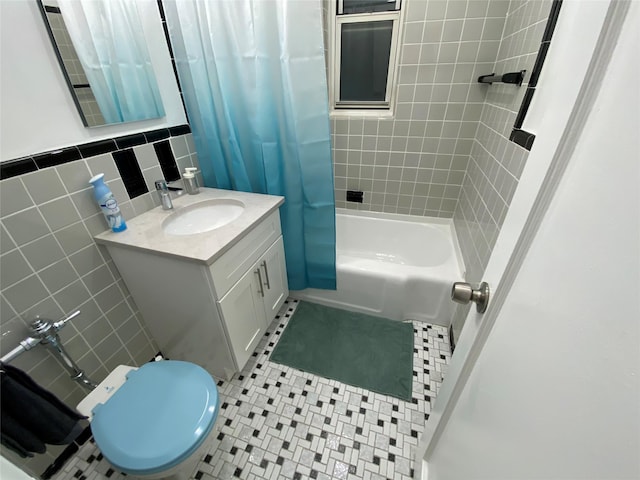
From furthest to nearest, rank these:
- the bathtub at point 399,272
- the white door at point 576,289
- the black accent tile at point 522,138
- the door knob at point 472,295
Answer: the bathtub at point 399,272 → the black accent tile at point 522,138 → the door knob at point 472,295 → the white door at point 576,289

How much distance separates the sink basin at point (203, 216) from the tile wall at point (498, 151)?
1.15 metres

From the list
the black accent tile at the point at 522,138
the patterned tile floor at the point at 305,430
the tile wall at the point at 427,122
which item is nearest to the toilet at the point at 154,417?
the patterned tile floor at the point at 305,430

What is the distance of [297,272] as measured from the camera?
5.57 ft

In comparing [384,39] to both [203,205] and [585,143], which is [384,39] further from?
[585,143]

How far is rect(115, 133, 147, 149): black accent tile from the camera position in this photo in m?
1.12

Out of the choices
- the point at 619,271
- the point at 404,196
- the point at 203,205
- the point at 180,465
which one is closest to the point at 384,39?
the point at 404,196

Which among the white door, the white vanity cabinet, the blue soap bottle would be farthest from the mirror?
the white door

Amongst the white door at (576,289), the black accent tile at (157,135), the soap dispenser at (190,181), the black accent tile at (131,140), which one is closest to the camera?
the white door at (576,289)

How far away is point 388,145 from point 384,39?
0.63 metres

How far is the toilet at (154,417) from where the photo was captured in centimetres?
80

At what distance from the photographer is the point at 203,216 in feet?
4.46

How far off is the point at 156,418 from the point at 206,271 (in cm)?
49

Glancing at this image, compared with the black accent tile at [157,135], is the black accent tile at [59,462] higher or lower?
lower

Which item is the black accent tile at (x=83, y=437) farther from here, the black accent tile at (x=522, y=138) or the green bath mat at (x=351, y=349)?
the black accent tile at (x=522, y=138)
